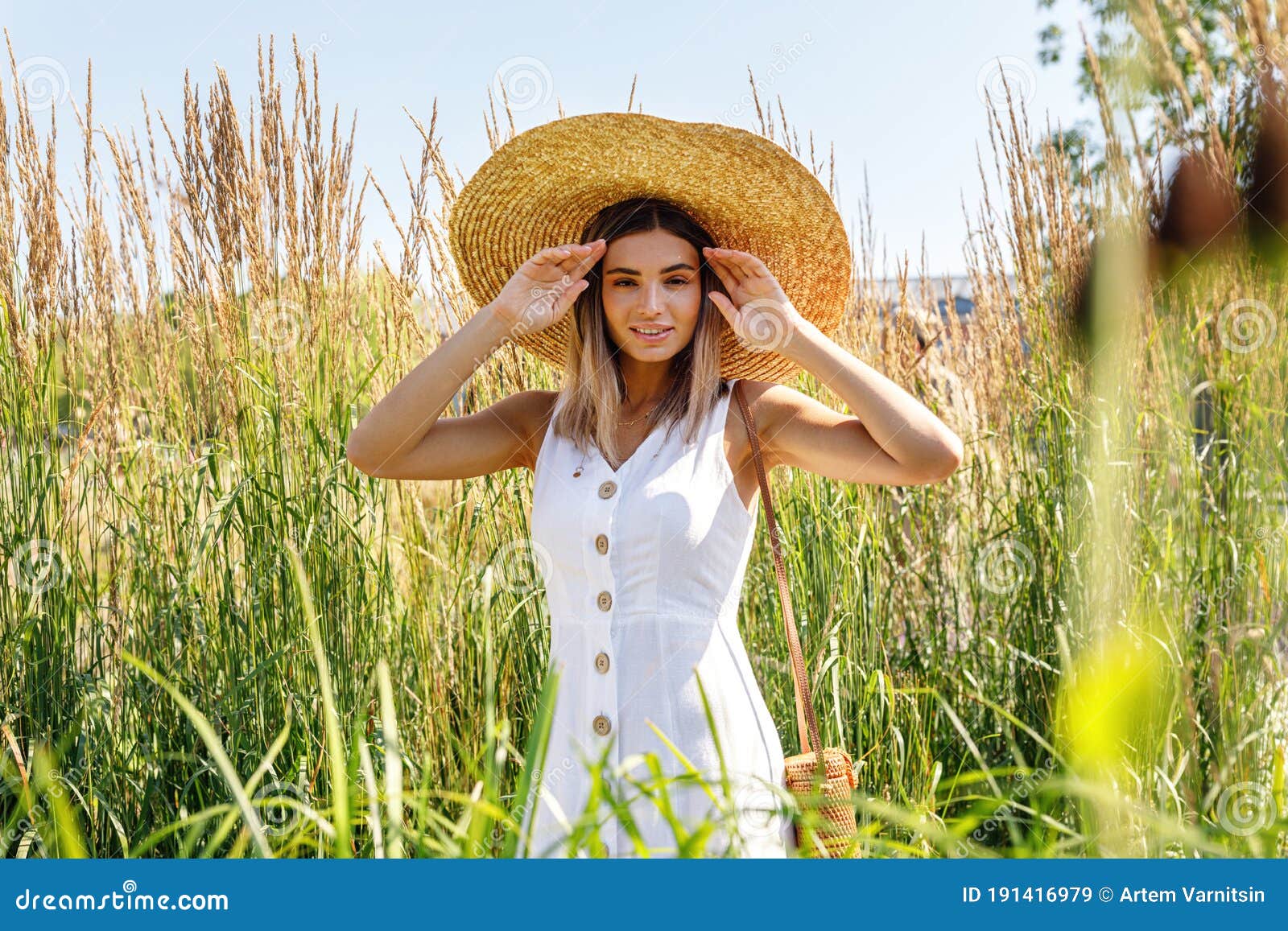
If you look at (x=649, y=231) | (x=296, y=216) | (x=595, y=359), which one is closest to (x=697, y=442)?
(x=595, y=359)

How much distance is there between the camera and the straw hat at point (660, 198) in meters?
1.90

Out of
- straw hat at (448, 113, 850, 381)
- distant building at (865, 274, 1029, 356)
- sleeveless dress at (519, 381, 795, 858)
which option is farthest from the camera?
distant building at (865, 274, 1029, 356)

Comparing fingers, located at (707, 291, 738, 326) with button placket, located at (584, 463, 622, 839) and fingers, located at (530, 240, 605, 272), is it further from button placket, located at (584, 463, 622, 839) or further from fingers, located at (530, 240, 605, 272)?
button placket, located at (584, 463, 622, 839)

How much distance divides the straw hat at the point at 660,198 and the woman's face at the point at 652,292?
6.3 inches

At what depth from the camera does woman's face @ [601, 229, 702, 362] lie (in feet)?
5.98

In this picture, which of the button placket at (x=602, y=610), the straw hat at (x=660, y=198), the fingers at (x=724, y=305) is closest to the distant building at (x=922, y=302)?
the straw hat at (x=660, y=198)

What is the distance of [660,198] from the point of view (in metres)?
2.00

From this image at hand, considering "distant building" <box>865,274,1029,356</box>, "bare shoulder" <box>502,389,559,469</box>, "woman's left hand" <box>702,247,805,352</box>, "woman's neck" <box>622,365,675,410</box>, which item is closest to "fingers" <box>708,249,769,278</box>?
"woman's left hand" <box>702,247,805,352</box>

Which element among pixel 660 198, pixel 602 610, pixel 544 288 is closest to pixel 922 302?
pixel 660 198

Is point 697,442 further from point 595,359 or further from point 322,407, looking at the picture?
point 322,407

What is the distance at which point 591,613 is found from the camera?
171cm

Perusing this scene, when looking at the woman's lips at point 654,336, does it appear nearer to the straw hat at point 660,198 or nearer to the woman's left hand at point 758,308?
the woman's left hand at point 758,308

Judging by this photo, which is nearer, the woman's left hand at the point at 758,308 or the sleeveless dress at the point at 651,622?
the sleeveless dress at the point at 651,622

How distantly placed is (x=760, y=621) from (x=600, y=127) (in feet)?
4.44
